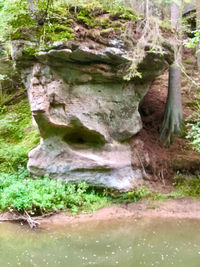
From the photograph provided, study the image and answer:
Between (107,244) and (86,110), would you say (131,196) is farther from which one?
(86,110)

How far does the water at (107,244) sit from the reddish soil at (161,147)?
224cm

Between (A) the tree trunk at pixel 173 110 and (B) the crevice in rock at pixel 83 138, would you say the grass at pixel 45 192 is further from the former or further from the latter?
(A) the tree trunk at pixel 173 110

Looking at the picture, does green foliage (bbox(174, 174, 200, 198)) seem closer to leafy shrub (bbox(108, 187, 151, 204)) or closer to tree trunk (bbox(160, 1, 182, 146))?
leafy shrub (bbox(108, 187, 151, 204))

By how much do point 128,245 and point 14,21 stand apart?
6.55m

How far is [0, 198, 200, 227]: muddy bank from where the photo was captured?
773 centimetres

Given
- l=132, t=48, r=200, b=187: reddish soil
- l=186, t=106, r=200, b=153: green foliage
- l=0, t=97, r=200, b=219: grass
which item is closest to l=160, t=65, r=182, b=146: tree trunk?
l=132, t=48, r=200, b=187: reddish soil

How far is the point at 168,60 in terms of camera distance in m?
9.22

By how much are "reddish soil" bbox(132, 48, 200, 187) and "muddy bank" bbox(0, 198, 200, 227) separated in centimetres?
101

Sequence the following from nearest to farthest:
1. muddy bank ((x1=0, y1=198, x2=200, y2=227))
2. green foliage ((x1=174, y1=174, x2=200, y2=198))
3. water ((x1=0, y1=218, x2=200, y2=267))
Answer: water ((x1=0, y1=218, x2=200, y2=267)) < muddy bank ((x1=0, y1=198, x2=200, y2=227)) < green foliage ((x1=174, y1=174, x2=200, y2=198))

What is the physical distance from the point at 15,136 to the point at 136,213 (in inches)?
248

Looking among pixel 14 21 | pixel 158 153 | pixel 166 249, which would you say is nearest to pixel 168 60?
pixel 158 153

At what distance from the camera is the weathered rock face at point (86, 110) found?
27.4ft

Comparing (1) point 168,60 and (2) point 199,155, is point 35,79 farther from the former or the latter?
(2) point 199,155

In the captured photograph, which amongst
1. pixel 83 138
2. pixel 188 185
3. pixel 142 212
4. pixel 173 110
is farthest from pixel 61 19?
pixel 188 185
